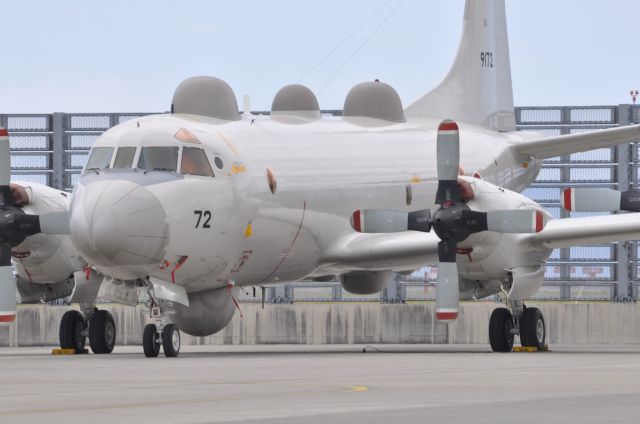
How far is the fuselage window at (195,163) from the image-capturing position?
2448 cm

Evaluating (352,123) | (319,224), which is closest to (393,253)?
(319,224)

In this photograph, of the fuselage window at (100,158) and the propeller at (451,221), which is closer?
the fuselage window at (100,158)

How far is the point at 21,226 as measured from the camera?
26.6m

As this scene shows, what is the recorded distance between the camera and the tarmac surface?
11648mm

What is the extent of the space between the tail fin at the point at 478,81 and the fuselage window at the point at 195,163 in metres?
11.2

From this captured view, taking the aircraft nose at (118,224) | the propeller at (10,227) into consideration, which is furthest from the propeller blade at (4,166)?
the aircraft nose at (118,224)

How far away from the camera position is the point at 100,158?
24531mm

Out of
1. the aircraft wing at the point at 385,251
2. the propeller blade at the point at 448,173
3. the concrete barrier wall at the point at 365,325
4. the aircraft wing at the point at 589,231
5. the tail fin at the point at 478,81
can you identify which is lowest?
the concrete barrier wall at the point at 365,325

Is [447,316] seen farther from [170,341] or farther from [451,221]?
[170,341]

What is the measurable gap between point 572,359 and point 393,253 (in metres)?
5.94

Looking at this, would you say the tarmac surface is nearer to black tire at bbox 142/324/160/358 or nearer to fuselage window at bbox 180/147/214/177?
black tire at bbox 142/324/160/358

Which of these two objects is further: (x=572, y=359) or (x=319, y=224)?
(x=319, y=224)

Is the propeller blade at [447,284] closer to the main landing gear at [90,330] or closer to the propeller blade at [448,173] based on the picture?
the propeller blade at [448,173]

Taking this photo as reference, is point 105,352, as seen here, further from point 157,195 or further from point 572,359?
point 572,359
